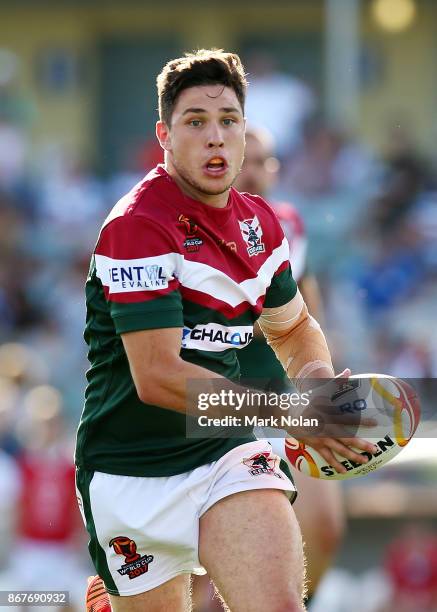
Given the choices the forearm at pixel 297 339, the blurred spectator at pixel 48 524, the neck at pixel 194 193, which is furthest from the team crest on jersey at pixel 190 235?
the blurred spectator at pixel 48 524

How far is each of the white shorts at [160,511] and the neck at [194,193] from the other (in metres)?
0.86

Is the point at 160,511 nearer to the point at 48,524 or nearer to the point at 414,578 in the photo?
the point at 48,524

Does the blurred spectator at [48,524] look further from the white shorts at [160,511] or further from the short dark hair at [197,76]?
the short dark hair at [197,76]

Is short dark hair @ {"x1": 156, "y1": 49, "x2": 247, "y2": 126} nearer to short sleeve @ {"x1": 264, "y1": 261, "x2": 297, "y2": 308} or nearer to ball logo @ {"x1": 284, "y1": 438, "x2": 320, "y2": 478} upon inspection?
short sleeve @ {"x1": 264, "y1": 261, "x2": 297, "y2": 308}

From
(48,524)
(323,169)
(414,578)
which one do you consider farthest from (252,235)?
(323,169)

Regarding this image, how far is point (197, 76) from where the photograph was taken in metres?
4.48

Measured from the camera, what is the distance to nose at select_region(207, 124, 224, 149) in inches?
174

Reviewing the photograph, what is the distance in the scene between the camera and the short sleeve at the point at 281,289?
189 inches

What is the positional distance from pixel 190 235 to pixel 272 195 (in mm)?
8203

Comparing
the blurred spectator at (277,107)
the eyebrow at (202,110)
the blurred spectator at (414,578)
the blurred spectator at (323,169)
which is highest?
the blurred spectator at (277,107)

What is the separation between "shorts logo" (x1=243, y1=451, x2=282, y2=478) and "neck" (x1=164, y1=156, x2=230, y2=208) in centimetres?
89

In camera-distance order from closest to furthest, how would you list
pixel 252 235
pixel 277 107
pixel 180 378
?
pixel 180 378 < pixel 252 235 < pixel 277 107

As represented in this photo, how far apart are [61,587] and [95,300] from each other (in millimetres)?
5313

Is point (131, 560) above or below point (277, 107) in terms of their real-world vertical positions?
below
